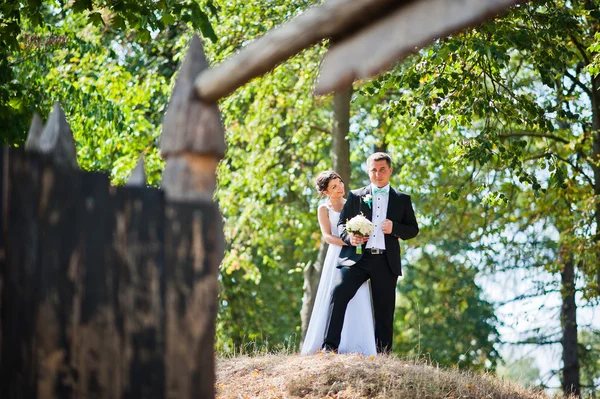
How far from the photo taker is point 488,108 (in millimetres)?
9508

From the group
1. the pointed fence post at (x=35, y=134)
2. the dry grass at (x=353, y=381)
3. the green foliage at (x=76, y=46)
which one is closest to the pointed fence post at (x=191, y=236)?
the pointed fence post at (x=35, y=134)

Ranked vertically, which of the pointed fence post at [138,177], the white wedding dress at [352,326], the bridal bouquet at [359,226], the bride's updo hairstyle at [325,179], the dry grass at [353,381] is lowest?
the dry grass at [353,381]

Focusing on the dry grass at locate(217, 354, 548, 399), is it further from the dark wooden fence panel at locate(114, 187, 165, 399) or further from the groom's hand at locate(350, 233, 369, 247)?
the dark wooden fence panel at locate(114, 187, 165, 399)

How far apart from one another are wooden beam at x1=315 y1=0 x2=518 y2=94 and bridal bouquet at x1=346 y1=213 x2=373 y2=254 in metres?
4.69

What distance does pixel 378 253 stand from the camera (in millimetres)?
8609

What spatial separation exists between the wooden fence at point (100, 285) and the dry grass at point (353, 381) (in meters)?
3.58

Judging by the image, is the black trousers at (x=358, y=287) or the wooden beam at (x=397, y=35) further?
the black trousers at (x=358, y=287)

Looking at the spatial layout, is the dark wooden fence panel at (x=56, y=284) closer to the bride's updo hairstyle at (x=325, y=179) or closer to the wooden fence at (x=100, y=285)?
the wooden fence at (x=100, y=285)

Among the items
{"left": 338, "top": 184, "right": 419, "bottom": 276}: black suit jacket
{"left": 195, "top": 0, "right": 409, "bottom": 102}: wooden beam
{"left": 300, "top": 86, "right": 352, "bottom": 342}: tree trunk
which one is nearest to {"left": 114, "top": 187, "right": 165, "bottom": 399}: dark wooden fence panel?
{"left": 195, "top": 0, "right": 409, "bottom": 102}: wooden beam

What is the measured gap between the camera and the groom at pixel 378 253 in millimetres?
8602

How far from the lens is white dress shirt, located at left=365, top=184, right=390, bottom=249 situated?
8.61 metres

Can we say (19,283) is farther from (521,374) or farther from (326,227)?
(521,374)

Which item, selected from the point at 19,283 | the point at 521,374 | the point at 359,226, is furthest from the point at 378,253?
the point at 19,283

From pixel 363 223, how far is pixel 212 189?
4779mm
